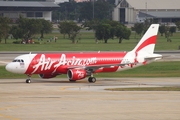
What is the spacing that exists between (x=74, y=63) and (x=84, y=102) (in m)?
18.5

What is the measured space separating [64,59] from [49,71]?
6.45 feet

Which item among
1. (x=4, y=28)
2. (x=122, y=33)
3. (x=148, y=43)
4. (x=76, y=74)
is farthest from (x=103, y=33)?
(x=76, y=74)

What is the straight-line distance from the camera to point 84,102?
136ft

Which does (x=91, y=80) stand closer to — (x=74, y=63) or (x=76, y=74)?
(x=76, y=74)

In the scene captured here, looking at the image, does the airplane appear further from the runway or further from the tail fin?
the runway

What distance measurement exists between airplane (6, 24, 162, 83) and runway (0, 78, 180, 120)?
4.53 ft

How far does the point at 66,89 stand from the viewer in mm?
51250

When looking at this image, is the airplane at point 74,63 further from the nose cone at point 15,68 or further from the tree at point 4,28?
the tree at point 4,28

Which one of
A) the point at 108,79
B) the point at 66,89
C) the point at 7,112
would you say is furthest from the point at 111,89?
the point at 7,112

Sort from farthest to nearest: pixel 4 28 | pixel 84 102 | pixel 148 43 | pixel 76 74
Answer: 1. pixel 4 28
2. pixel 148 43
3. pixel 76 74
4. pixel 84 102

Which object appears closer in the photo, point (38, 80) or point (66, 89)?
point (66, 89)

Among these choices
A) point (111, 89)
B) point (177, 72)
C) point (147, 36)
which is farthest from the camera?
point (177, 72)

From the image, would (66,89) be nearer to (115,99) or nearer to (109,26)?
(115,99)

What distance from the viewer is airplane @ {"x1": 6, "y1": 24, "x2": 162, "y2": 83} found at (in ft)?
191
